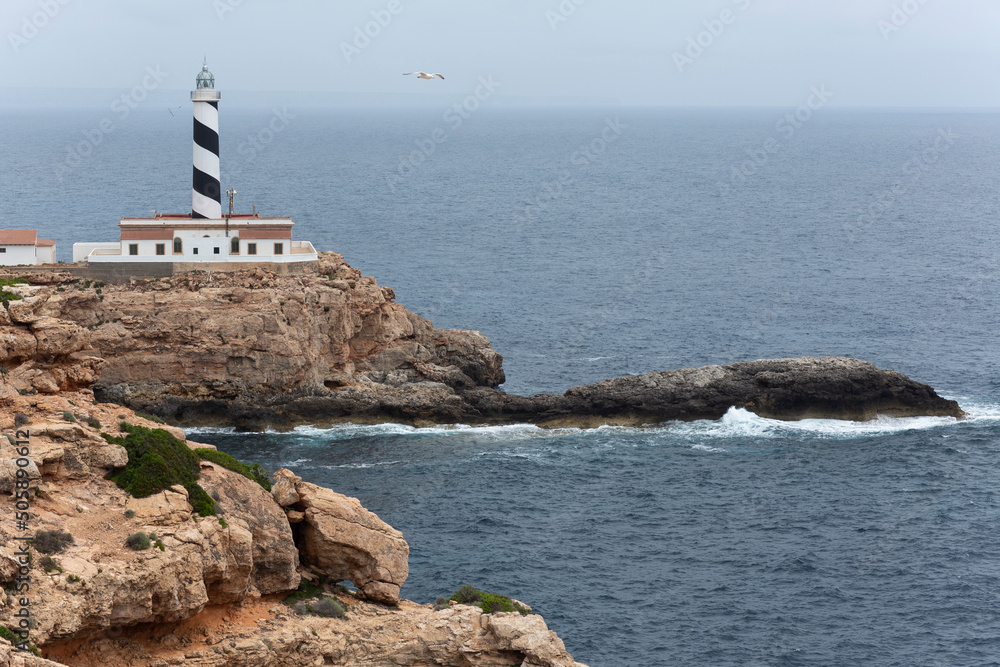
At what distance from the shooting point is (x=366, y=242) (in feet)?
416

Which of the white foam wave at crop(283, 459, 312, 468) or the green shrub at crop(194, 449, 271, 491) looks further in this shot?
the white foam wave at crop(283, 459, 312, 468)

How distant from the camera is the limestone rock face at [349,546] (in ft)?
97.7

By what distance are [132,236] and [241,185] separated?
109375mm

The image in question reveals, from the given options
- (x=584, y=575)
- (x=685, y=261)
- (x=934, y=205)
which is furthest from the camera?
(x=934, y=205)

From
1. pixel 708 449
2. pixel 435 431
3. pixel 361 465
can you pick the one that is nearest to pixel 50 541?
pixel 361 465

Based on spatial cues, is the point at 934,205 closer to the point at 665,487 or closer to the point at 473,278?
the point at 473,278

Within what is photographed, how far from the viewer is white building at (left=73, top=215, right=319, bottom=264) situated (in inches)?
2702

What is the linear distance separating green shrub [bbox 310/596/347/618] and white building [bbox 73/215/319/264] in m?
43.4

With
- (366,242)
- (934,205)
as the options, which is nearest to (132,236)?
(366,242)

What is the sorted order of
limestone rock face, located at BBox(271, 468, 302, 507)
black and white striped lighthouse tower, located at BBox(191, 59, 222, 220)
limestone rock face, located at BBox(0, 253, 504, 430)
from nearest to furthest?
limestone rock face, located at BBox(271, 468, 302, 507) < limestone rock face, located at BBox(0, 253, 504, 430) < black and white striped lighthouse tower, located at BBox(191, 59, 222, 220)

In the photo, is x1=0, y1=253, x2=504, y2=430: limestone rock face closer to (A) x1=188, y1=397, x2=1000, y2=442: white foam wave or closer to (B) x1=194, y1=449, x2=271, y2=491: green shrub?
(A) x1=188, y1=397, x2=1000, y2=442: white foam wave

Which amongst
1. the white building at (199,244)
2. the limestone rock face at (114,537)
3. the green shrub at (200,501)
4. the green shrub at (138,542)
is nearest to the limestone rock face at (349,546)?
the limestone rock face at (114,537)

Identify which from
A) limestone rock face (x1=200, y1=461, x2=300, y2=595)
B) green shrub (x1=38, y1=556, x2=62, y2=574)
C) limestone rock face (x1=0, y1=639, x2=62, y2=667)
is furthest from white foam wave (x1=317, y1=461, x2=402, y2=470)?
limestone rock face (x1=0, y1=639, x2=62, y2=667)

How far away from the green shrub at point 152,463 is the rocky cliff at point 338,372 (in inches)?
1374
